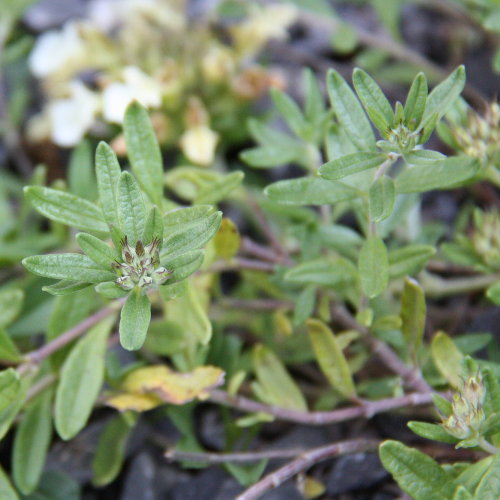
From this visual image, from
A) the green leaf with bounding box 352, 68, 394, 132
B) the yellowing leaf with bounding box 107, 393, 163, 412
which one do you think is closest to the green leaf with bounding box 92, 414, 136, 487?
the yellowing leaf with bounding box 107, 393, 163, 412

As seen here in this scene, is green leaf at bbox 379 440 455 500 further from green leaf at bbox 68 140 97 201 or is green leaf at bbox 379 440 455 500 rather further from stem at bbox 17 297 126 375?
green leaf at bbox 68 140 97 201

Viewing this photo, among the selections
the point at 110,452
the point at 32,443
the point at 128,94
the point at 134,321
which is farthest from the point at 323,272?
the point at 128,94

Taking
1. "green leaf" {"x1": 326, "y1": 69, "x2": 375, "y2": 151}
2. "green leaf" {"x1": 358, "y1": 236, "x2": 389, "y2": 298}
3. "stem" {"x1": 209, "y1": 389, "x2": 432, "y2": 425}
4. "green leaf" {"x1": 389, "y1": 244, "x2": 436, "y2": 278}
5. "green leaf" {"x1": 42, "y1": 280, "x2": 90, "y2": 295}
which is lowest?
"stem" {"x1": 209, "y1": 389, "x2": 432, "y2": 425}

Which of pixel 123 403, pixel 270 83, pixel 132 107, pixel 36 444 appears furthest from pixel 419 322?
pixel 270 83

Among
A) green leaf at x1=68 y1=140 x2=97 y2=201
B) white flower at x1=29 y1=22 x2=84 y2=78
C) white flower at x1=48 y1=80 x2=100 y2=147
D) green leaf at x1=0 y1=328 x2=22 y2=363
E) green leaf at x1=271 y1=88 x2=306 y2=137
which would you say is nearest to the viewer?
green leaf at x1=0 y1=328 x2=22 y2=363

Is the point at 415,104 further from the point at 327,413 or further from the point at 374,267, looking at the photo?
the point at 327,413
